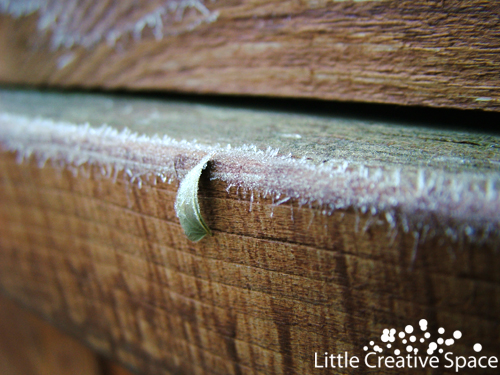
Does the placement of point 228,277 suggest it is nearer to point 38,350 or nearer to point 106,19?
point 106,19

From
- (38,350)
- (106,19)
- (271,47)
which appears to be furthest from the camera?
(38,350)

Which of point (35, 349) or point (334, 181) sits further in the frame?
point (35, 349)

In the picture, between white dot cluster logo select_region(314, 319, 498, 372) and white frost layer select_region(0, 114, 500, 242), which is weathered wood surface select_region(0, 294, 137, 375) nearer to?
white frost layer select_region(0, 114, 500, 242)

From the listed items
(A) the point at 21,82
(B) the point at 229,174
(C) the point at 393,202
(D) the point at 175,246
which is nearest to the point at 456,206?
(C) the point at 393,202

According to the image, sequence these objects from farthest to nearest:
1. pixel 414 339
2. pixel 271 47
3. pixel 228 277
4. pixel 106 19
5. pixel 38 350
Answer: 1. pixel 38 350
2. pixel 106 19
3. pixel 271 47
4. pixel 228 277
5. pixel 414 339

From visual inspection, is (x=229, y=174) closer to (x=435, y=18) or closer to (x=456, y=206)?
(x=456, y=206)

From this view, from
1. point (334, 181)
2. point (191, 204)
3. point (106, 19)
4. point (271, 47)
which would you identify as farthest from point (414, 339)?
point (106, 19)

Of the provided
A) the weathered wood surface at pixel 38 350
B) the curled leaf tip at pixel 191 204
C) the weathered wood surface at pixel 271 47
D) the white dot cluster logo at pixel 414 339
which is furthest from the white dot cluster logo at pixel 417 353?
the weathered wood surface at pixel 38 350

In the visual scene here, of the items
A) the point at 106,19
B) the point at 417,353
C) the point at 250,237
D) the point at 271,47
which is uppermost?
the point at 106,19

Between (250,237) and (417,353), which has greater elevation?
(250,237)
